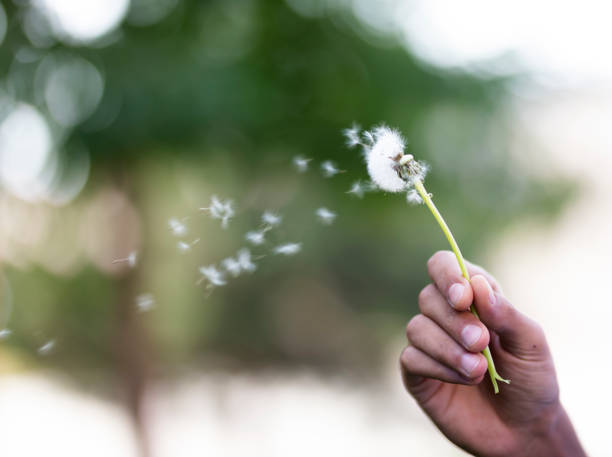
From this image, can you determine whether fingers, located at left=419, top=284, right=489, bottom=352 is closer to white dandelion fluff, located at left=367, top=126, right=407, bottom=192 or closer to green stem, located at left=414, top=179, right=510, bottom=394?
green stem, located at left=414, top=179, right=510, bottom=394

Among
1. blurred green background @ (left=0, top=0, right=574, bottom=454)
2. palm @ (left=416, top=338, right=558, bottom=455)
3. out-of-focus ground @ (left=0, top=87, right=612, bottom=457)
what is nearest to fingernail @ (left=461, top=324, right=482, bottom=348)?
palm @ (left=416, top=338, right=558, bottom=455)

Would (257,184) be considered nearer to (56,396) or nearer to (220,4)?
(220,4)

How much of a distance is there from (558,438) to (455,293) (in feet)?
3.28

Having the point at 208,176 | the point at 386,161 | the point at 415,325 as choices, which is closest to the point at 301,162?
the point at 386,161

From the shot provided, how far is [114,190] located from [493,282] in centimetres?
761

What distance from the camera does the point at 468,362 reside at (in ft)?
5.40

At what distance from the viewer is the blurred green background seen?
23.4 feet

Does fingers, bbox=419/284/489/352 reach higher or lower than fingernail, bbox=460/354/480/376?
higher

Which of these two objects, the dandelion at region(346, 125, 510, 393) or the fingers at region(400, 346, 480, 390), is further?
the fingers at region(400, 346, 480, 390)

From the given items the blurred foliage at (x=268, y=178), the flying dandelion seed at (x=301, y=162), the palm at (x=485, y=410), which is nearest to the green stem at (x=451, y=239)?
the palm at (x=485, y=410)

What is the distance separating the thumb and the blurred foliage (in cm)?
594

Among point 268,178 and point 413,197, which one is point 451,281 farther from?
point 268,178

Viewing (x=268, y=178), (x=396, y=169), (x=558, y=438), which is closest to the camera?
(x=396, y=169)

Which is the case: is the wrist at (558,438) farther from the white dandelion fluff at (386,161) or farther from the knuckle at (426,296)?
the white dandelion fluff at (386,161)
